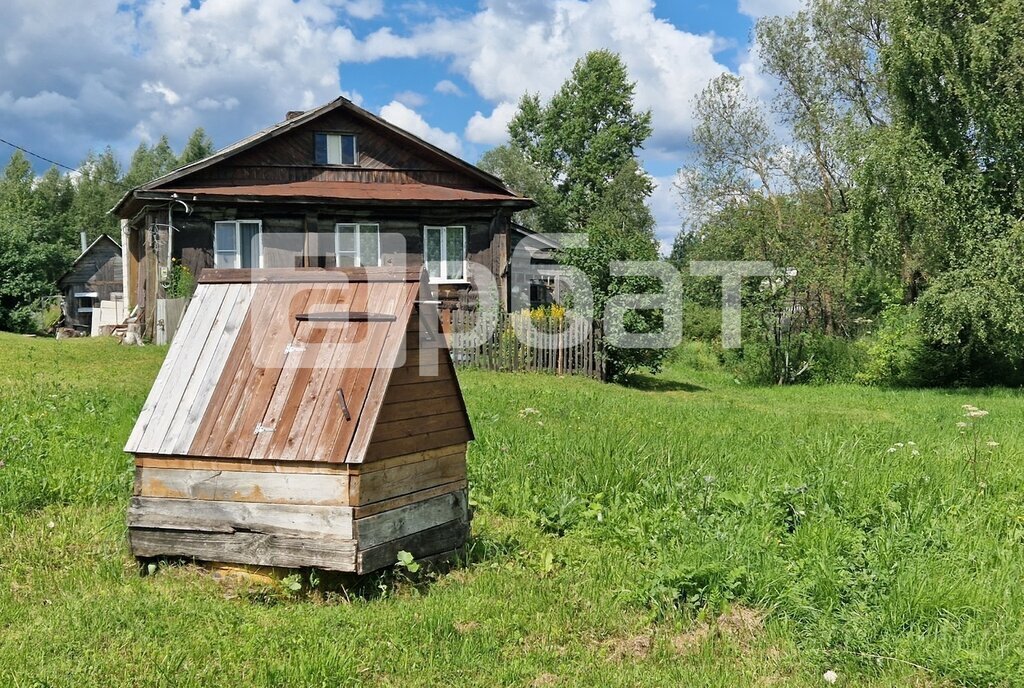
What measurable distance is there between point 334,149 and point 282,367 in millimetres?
17223

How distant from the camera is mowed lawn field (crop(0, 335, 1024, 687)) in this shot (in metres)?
3.94

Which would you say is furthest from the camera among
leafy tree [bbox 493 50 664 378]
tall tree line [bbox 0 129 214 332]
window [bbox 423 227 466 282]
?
tall tree line [bbox 0 129 214 332]

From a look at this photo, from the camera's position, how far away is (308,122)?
20484mm

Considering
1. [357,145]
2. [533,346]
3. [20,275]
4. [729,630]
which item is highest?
[357,145]

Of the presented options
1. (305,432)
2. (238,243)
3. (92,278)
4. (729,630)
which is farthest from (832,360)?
(92,278)

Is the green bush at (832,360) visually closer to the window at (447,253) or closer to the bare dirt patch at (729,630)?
the window at (447,253)

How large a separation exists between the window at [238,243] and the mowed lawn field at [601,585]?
12095mm

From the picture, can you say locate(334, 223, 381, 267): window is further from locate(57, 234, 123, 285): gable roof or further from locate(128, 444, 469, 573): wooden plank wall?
locate(57, 234, 123, 285): gable roof

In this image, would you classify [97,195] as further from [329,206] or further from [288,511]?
[288,511]

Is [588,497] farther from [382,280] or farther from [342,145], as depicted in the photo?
[342,145]

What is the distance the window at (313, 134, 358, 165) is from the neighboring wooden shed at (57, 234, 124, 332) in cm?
2470

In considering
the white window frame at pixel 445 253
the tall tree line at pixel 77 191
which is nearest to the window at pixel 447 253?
the white window frame at pixel 445 253

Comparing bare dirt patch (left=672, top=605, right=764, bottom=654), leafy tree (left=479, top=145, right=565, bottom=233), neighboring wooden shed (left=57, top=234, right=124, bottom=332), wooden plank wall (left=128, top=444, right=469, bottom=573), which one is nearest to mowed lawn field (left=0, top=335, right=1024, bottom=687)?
bare dirt patch (left=672, top=605, right=764, bottom=654)

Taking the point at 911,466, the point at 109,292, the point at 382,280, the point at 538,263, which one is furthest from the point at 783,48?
the point at 109,292
